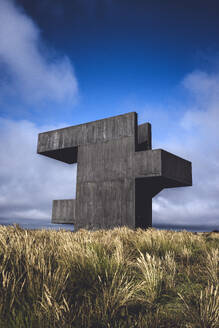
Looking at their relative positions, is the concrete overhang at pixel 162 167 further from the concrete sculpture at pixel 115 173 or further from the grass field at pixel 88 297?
the grass field at pixel 88 297

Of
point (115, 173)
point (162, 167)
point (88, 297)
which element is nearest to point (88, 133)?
point (115, 173)

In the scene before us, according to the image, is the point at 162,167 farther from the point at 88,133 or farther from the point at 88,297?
the point at 88,297

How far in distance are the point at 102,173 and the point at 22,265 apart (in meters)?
12.3

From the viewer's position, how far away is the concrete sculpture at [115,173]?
43.8 ft

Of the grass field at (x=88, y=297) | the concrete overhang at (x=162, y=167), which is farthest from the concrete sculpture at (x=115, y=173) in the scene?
the grass field at (x=88, y=297)

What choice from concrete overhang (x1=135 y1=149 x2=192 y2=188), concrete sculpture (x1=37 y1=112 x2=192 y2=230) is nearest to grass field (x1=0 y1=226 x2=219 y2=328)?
concrete overhang (x1=135 y1=149 x2=192 y2=188)

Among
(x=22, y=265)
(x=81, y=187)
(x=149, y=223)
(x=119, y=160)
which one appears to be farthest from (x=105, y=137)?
(x=22, y=265)

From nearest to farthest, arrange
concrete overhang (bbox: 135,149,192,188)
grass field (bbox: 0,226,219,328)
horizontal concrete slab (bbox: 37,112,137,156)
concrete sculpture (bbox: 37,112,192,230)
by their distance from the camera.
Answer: grass field (bbox: 0,226,219,328), concrete overhang (bbox: 135,149,192,188), concrete sculpture (bbox: 37,112,192,230), horizontal concrete slab (bbox: 37,112,137,156)

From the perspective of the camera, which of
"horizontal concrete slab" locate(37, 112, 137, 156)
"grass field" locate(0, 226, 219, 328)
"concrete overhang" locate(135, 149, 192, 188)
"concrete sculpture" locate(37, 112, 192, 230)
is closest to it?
"grass field" locate(0, 226, 219, 328)

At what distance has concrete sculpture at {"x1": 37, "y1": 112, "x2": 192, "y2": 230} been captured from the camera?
→ 43.8 feet

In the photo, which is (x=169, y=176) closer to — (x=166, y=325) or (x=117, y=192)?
(x=117, y=192)

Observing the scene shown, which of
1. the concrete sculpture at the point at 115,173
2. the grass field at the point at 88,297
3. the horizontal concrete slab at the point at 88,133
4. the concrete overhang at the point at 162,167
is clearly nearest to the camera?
the grass field at the point at 88,297

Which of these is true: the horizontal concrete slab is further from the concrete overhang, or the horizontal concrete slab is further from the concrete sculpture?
the concrete overhang

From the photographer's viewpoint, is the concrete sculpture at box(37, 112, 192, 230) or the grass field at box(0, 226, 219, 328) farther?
the concrete sculpture at box(37, 112, 192, 230)
